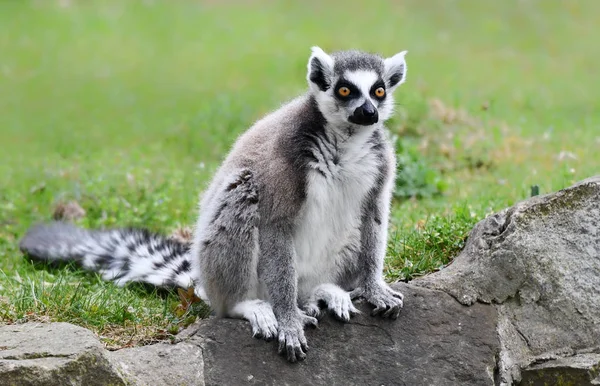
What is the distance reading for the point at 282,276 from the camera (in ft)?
14.4

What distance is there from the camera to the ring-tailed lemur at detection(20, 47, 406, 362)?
439cm

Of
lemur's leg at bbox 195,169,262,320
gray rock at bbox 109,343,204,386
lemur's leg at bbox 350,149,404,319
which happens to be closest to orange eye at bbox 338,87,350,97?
lemur's leg at bbox 350,149,404,319

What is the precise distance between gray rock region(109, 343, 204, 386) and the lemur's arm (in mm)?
503

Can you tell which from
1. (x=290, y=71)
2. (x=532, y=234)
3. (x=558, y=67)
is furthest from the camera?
(x=558, y=67)

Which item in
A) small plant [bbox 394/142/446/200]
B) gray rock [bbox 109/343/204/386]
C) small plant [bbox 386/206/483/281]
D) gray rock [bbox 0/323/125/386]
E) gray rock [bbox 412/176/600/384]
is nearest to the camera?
gray rock [bbox 0/323/125/386]

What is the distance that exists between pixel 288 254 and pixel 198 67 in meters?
11.1

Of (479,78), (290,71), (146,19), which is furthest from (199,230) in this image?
(146,19)

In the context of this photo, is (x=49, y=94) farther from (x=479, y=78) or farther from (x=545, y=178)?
(x=545, y=178)

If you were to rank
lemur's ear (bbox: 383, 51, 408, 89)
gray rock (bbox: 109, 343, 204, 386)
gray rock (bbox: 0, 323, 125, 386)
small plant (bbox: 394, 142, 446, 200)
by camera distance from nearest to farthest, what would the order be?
1. gray rock (bbox: 0, 323, 125, 386)
2. gray rock (bbox: 109, 343, 204, 386)
3. lemur's ear (bbox: 383, 51, 408, 89)
4. small plant (bbox: 394, 142, 446, 200)

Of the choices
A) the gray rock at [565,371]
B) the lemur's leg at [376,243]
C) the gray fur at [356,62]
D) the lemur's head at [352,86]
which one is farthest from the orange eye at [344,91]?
the gray rock at [565,371]

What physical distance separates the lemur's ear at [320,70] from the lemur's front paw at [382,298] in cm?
120

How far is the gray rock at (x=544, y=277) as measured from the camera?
4.59m

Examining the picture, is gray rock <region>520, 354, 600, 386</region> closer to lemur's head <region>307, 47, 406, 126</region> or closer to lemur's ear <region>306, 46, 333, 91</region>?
lemur's head <region>307, 47, 406, 126</region>

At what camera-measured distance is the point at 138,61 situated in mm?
15641
